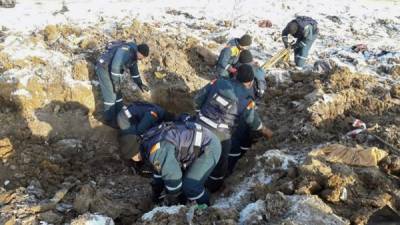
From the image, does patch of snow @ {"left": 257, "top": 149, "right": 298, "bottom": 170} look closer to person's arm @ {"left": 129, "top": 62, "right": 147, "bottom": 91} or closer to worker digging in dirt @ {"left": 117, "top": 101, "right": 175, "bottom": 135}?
worker digging in dirt @ {"left": 117, "top": 101, "right": 175, "bottom": 135}

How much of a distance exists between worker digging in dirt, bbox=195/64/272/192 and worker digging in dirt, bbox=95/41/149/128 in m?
1.74

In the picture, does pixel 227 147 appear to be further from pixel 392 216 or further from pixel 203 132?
pixel 392 216

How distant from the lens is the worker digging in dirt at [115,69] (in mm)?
6691

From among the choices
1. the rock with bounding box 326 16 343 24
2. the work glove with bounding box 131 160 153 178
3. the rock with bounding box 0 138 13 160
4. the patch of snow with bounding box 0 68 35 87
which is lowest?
the work glove with bounding box 131 160 153 178

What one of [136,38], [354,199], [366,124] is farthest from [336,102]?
[136,38]

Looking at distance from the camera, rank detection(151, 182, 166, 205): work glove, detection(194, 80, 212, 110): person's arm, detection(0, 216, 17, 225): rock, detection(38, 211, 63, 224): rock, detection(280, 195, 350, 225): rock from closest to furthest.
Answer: detection(280, 195, 350, 225): rock
detection(0, 216, 17, 225): rock
detection(38, 211, 63, 224): rock
detection(151, 182, 166, 205): work glove
detection(194, 80, 212, 110): person's arm

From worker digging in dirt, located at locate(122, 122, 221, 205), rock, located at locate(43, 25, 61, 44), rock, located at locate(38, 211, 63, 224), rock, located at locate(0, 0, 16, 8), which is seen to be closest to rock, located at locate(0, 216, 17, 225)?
rock, located at locate(38, 211, 63, 224)

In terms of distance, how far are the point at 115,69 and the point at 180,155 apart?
9.02ft

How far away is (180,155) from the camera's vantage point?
14.7 feet

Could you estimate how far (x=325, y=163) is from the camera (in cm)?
473

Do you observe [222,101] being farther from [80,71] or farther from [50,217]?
[80,71]

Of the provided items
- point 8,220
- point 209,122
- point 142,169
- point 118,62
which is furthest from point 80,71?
point 8,220

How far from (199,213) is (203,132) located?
935mm

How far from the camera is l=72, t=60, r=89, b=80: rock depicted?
299 inches
